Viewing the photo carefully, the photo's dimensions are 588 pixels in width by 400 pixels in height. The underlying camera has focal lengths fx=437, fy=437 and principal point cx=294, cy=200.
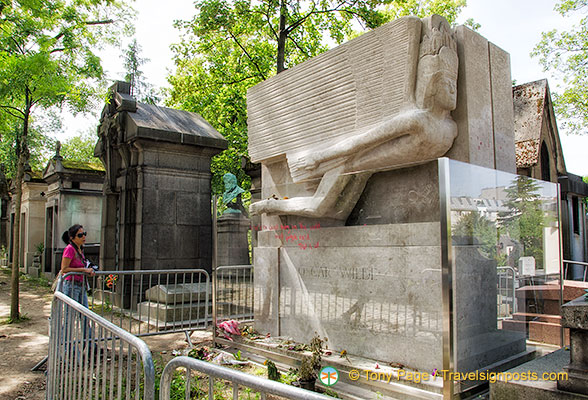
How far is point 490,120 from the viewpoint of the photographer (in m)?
4.78

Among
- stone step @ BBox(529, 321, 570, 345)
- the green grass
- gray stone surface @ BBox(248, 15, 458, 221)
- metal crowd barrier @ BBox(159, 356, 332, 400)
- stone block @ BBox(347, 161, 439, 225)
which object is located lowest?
the green grass

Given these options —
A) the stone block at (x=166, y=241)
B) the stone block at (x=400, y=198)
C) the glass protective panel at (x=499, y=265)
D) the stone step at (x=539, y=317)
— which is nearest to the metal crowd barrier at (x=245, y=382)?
the glass protective panel at (x=499, y=265)

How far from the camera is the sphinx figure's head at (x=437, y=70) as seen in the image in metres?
4.37

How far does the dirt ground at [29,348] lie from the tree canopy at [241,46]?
358 inches

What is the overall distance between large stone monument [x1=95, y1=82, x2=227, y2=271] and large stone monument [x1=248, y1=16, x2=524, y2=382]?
440 centimetres

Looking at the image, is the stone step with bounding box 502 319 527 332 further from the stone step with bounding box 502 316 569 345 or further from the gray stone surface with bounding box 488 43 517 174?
the gray stone surface with bounding box 488 43 517 174

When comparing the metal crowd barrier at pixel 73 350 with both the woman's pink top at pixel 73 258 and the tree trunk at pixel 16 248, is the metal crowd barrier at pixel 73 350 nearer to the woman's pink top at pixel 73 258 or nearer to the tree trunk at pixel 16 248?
the woman's pink top at pixel 73 258

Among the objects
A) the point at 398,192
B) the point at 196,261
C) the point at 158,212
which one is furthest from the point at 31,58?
the point at 398,192

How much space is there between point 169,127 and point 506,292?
8.11m

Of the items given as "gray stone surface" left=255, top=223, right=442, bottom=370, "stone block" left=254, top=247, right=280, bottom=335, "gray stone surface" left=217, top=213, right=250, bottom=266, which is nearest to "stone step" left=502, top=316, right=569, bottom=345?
"gray stone surface" left=255, top=223, right=442, bottom=370

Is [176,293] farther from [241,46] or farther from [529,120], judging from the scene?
[241,46]

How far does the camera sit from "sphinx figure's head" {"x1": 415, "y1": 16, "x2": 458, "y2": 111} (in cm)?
437

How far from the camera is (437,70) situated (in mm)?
4352

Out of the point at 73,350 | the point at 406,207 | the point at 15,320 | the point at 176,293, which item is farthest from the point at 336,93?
the point at 15,320
